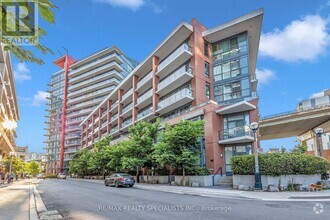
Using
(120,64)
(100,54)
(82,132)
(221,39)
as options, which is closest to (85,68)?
(100,54)

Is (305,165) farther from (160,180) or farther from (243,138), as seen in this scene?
(160,180)

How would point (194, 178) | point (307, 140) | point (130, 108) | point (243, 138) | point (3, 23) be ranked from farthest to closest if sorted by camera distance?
point (307, 140) < point (130, 108) < point (243, 138) < point (194, 178) < point (3, 23)

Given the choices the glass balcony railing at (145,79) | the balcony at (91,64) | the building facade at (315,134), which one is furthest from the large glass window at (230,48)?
the balcony at (91,64)

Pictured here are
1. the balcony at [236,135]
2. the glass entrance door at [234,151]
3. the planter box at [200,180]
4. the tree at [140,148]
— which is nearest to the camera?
the planter box at [200,180]

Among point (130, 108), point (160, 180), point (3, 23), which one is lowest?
point (160, 180)

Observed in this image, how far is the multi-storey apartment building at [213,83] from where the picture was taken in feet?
91.4

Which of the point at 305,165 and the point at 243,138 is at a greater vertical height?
the point at 243,138

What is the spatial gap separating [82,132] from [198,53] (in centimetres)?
6833

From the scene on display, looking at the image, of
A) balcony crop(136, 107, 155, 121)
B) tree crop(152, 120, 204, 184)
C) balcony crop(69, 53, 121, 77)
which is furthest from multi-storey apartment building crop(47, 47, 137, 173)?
tree crop(152, 120, 204, 184)

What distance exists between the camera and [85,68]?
3615 inches

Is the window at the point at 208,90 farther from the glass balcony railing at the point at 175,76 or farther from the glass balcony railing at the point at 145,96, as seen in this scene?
the glass balcony railing at the point at 145,96

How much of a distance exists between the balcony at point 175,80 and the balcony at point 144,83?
167 inches

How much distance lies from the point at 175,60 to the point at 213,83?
20.8 feet

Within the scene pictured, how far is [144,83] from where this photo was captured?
146 feet
